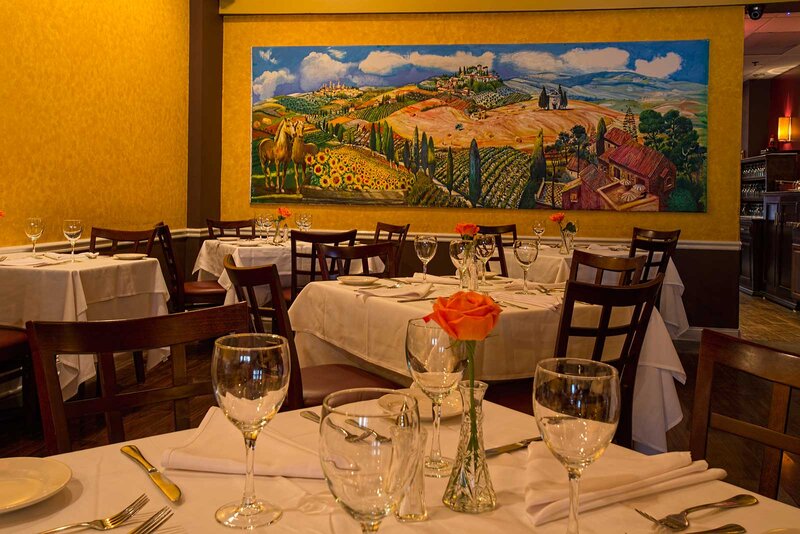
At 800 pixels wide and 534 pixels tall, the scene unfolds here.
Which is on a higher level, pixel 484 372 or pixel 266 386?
pixel 266 386

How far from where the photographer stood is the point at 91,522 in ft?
2.81

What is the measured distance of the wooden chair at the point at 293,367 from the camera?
2324mm

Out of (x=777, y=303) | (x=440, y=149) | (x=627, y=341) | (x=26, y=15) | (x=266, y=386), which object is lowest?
(x=777, y=303)

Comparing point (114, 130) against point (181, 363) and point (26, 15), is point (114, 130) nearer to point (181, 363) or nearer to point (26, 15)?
point (26, 15)

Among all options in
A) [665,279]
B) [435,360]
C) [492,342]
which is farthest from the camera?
[665,279]

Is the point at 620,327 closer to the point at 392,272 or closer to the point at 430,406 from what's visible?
the point at 430,406

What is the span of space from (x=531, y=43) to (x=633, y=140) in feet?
4.40

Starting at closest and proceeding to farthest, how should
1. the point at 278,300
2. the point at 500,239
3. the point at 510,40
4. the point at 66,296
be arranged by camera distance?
the point at 278,300 < the point at 66,296 < the point at 500,239 < the point at 510,40

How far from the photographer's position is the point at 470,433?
3.10 feet

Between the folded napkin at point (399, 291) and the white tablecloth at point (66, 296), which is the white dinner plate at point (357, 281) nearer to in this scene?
the folded napkin at point (399, 291)

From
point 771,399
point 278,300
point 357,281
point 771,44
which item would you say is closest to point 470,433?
point 771,399

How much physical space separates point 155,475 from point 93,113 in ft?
16.7

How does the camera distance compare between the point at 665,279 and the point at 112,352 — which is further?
the point at 665,279

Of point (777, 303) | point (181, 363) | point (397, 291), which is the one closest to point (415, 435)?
point (181, 363)
